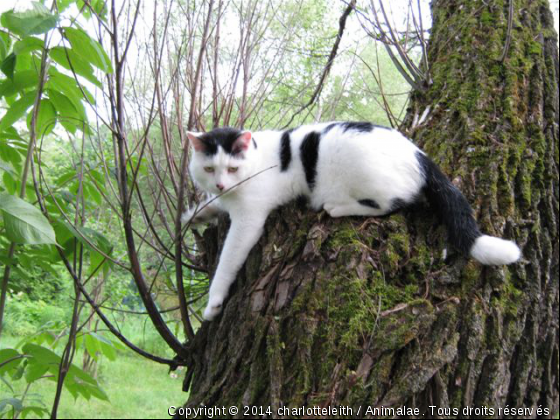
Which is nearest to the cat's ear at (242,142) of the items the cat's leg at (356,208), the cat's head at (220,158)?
the cat's head at (220,158)

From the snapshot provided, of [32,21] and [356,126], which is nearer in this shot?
[32,21]

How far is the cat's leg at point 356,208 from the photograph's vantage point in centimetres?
168

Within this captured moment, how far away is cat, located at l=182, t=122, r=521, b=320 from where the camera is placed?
160cm

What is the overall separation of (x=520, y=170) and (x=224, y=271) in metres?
1.22

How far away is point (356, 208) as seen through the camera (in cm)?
170

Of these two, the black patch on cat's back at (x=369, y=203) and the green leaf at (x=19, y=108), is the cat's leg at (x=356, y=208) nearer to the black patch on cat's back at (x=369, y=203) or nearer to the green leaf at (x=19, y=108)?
the black patch on cat's back at (x=369, y=203)

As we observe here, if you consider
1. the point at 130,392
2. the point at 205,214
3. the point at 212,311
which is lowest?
the point at 130,392

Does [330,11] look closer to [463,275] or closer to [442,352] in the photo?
[463,275]

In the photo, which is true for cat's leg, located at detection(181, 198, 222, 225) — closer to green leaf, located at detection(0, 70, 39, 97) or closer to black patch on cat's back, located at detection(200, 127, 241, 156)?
black patch on cat's back, located at detection(200, 127, 241, 156)

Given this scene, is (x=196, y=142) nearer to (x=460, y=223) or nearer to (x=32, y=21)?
(x=32, y=21)

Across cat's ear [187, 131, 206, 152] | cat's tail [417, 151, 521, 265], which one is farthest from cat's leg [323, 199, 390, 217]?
cat's ear [187, 131, 206, 152]

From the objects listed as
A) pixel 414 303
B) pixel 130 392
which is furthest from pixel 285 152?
pixel 130 392

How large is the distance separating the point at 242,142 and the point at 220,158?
12 centimetres

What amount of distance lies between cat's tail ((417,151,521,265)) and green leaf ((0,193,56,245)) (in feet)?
4.02
